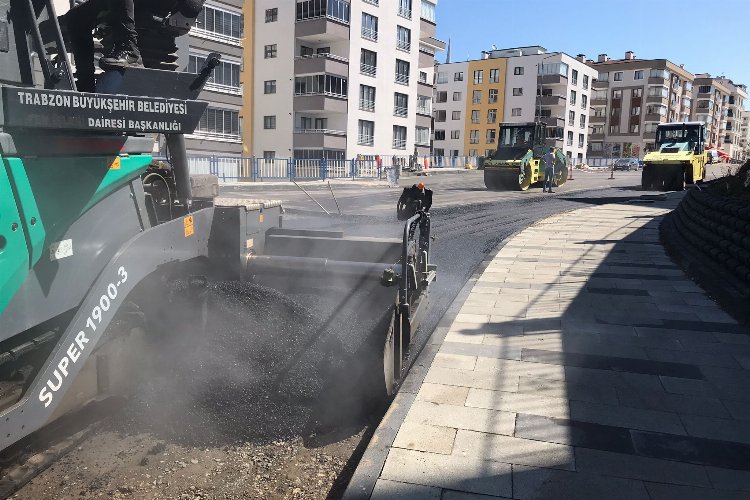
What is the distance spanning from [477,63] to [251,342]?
270 ft

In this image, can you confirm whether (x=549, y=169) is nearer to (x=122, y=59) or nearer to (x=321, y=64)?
(x=321, y=64)

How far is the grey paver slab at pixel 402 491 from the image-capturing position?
10.8ft

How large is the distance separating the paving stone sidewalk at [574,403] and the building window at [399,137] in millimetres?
44411

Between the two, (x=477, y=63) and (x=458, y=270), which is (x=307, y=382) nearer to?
(x=458, y=270)

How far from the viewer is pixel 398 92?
51500 mm

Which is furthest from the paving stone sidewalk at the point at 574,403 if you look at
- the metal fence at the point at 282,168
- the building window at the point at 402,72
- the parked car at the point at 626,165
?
the parked car at the point at 626,165

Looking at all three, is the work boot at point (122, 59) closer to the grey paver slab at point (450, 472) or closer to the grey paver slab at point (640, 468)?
the grey paver slab at point (450, 472)

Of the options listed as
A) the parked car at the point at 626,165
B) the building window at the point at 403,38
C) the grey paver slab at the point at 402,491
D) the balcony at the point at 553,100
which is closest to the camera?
the grey paver slab at the point at 402,491

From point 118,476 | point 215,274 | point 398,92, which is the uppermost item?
point 398,92

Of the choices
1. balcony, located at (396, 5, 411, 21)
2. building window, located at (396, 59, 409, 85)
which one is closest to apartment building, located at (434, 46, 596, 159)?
building window, located at (396, 59, 409, 85)

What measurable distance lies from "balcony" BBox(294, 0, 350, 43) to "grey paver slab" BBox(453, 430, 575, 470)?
140ft

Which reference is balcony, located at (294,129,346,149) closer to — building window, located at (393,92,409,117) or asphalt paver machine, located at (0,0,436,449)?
building window, located at (393,92,409,117)

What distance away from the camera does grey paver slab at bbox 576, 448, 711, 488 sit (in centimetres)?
347

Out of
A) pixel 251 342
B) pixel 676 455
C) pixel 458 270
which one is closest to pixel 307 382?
pixel 251 342
